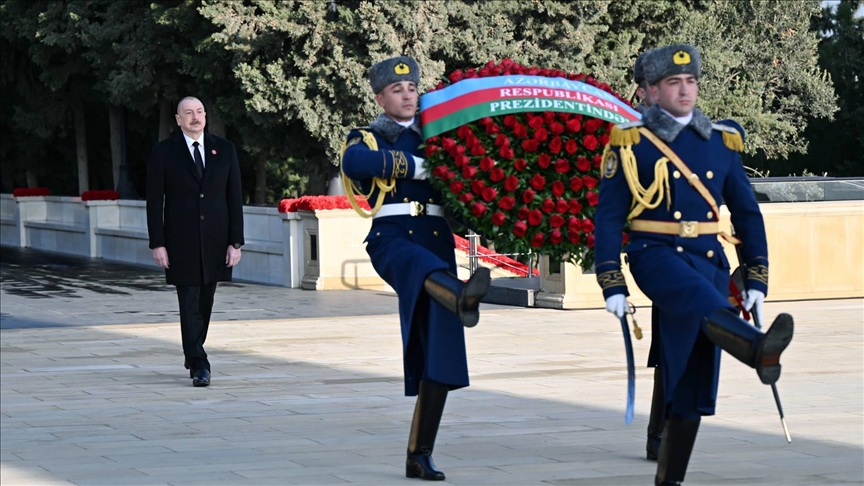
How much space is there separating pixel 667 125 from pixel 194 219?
16.0 ft

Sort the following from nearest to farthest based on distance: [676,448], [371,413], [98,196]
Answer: [676,448] → [371,413] → [98,196]

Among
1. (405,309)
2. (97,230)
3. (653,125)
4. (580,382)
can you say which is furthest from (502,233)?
(97,230)

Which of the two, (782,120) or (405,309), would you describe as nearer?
(405,309)

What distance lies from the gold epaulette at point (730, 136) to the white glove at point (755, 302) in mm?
630

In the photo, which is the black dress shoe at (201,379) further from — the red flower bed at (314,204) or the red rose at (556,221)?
the red flower bed at (314,204)

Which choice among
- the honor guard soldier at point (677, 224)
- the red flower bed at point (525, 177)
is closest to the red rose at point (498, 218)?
the red flower bed at point (525, 177)

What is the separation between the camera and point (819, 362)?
36.4 ft

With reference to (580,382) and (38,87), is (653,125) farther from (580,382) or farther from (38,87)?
(38,87)

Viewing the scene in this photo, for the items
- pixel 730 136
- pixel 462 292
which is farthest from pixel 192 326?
pixel 730 136

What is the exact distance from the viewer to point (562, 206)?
22.9ft

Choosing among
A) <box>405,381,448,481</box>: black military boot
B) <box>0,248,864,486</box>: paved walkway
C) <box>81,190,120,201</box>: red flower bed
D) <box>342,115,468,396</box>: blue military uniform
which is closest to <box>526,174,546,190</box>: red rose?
<box>342,115,468,396</box>: blue military uniform

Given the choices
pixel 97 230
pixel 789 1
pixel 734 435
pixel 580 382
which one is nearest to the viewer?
pixel 734 435

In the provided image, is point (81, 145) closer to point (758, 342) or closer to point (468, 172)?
point (468, 172)

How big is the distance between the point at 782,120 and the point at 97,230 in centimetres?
1891
